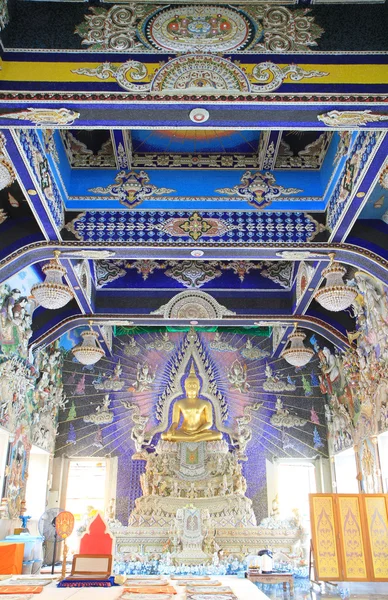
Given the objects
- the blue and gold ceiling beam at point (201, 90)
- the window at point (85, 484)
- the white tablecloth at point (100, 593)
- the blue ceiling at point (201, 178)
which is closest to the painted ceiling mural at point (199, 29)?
the blue and gold ceiling beam at point (201, 90)

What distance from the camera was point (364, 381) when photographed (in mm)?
8797

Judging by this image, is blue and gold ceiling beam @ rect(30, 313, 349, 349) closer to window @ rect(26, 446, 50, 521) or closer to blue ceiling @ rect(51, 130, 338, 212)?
window @ rect(26, 446, 50, 521)

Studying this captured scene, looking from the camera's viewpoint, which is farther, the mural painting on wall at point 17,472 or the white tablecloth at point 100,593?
the mural painting on wall at point 17,472

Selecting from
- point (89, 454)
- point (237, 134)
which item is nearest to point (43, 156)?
point (237, 134)

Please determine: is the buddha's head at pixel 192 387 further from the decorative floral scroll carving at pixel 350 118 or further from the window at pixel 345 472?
the decorative floral scroll carving at pixel 350 118

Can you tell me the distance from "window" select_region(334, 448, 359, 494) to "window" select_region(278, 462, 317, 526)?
1.98ft

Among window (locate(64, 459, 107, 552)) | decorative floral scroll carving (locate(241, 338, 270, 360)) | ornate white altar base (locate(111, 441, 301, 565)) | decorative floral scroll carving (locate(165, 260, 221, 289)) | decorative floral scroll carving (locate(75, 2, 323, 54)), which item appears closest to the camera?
decorative floral scroll carving (locate(75, 2, 323, 54))

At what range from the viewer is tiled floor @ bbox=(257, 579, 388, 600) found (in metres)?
6.59

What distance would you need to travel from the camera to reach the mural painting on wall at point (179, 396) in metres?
11.1

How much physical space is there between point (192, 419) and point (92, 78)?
Answer: 8092 mm

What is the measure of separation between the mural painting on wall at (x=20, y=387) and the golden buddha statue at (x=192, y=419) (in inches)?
102

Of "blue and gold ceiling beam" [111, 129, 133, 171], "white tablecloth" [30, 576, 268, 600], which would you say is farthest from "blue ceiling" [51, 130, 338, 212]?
"white tablecloth" [30, 576, 268, 600]

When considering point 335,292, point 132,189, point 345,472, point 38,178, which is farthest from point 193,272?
point 345,472

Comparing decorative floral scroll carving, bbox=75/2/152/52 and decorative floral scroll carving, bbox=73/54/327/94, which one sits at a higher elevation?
decorative floral scroll carving, bbox=75/2/152/52
